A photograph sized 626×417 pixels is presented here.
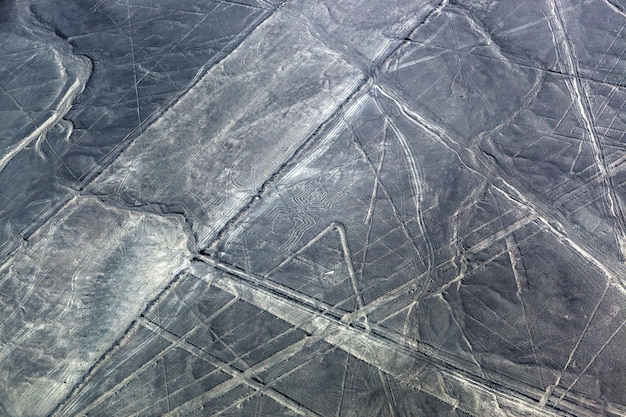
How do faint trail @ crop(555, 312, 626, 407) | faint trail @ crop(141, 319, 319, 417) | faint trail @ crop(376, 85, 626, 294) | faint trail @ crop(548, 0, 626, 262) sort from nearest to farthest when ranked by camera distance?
1. faint trail @ crop(555, 312, 626, 407)
2. faint trail @ crop(141, 319, 319, 417)
3. faint trail @ crop(376, 85, 626, 294)
4. faint trail @ crop(548, 0, 626, 262)

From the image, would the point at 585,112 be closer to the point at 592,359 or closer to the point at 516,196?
the point at 516,196

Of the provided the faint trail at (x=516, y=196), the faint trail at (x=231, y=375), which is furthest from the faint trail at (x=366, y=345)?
the faint trail at (x=516, y=196)

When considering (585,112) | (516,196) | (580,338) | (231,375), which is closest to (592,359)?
(580,338)

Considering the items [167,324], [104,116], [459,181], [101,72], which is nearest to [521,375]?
[459,181]

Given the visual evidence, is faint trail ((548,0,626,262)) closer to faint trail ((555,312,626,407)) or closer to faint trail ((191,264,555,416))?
faint trail ((555,312,626,407))

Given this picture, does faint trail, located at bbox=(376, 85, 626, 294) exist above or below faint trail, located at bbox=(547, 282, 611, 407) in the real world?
above

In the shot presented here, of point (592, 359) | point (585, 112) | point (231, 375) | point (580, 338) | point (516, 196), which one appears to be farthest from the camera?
point (585, 112)

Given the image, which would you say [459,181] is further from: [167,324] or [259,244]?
[167,324]

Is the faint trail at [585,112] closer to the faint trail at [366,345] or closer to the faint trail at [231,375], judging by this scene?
the faint trail at [366,345]

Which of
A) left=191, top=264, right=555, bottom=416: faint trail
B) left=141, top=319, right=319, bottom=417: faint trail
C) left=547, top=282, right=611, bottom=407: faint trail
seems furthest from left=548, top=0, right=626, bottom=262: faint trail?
left=141, top=319, right=319, bottom=417: faint trail

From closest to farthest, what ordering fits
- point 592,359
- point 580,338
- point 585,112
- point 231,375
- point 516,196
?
1. point 592,359
2. point 580,338
3. point 231,375
4. point 516,196
5. point 585,112
